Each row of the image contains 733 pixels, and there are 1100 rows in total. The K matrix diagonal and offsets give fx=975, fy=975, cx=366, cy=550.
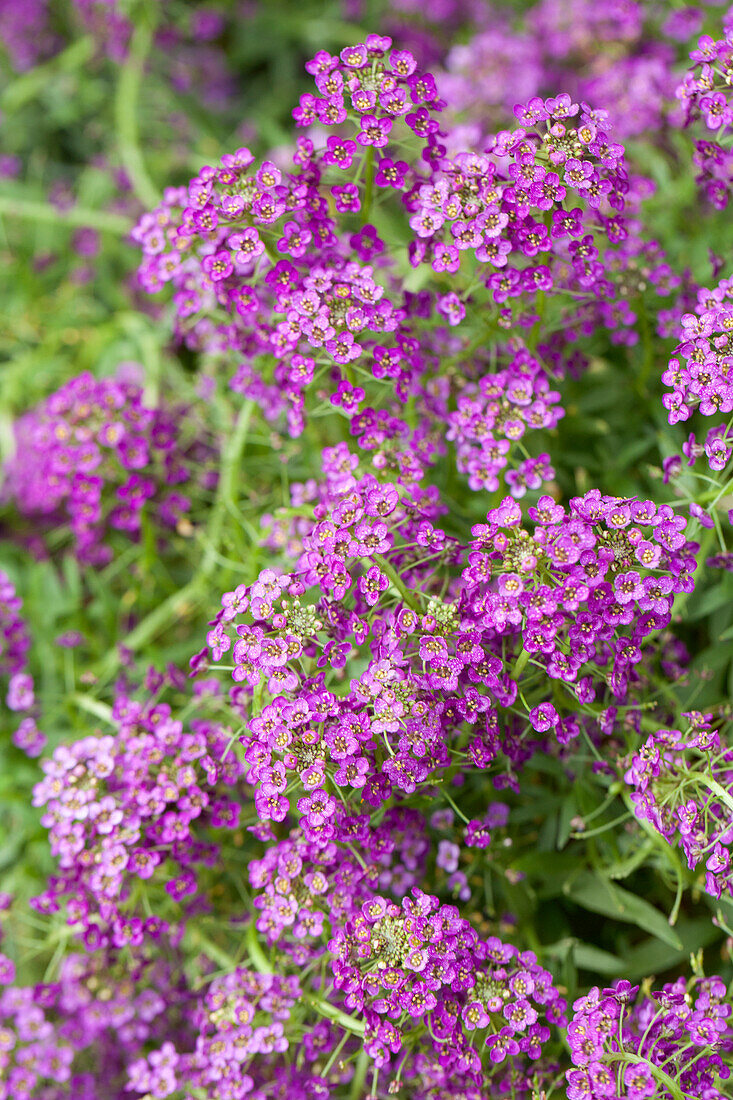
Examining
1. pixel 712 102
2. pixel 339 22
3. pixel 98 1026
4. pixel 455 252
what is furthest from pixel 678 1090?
pixel 339 22

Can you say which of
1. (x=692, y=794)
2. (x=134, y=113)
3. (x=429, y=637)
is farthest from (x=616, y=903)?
(x=134, y=113)

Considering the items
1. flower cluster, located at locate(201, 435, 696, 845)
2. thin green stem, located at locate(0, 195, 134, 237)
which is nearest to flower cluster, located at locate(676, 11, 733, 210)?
flower cluster, located at locate(201, 435, 696, 845)

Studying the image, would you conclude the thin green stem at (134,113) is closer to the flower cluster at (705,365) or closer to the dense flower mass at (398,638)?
the dense flower mass at (398,638)

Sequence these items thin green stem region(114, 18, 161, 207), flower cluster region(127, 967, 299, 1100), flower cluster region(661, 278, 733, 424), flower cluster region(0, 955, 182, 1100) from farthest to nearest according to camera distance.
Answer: thin green stem region(114, 18, 161, 207) → flower cluster region(0, 955, 182, 1100) → flower cluster region(127, 967, 299, 1100) → flower cluster region(661, 278, 733, 424)

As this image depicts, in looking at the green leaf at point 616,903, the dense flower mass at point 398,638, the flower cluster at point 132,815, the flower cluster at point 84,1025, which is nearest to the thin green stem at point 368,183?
the dense flower mass at point 398,638

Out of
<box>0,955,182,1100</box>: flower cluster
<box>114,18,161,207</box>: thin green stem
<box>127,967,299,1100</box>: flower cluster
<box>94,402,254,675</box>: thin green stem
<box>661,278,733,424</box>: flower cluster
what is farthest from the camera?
<box>114,18,161,207</box>: thin green stem

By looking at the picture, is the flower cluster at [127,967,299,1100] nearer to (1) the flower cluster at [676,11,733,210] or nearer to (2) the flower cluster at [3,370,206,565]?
(2) the flower cluster at [3,370,206,565]

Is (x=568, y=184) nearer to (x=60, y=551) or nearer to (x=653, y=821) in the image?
(x=653, y=821)
